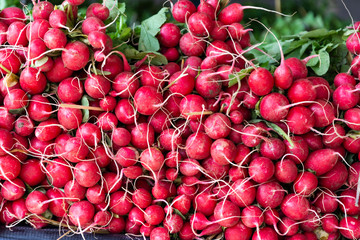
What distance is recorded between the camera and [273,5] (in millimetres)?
2717

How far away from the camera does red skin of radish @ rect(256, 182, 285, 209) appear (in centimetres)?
125

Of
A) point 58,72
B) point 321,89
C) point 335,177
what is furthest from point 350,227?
point 58,72

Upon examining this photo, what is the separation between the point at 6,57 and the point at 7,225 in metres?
0.70

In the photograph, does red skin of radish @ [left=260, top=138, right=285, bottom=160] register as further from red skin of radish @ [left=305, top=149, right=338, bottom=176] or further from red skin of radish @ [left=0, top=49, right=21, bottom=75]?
red skin of radish @ [left=0, top=49, right=21, bottom=75]

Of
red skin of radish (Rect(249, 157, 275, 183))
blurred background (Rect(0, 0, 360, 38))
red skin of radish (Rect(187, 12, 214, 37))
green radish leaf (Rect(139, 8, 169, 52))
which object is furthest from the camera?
blurred background (Rect(0, 0, 360, 38))

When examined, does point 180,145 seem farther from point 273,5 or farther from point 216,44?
point 273,5

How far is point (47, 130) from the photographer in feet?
4.27

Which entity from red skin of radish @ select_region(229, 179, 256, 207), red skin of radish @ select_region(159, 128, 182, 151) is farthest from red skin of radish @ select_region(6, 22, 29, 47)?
red skin of radish @ select_region(229, 179, 256, 207)

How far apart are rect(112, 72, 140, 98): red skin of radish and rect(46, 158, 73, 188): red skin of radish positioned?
365 mm

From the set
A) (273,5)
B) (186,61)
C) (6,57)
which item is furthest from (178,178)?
(273,5)

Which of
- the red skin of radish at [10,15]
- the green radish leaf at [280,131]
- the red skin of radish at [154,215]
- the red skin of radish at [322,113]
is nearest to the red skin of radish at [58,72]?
the red skin of radish at [10,15]

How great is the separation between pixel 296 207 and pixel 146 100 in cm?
71

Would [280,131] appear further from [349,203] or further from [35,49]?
[35,49]

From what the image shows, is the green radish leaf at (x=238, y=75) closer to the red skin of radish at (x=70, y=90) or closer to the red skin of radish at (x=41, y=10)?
the red skin of radish at (x=70, y=90)
